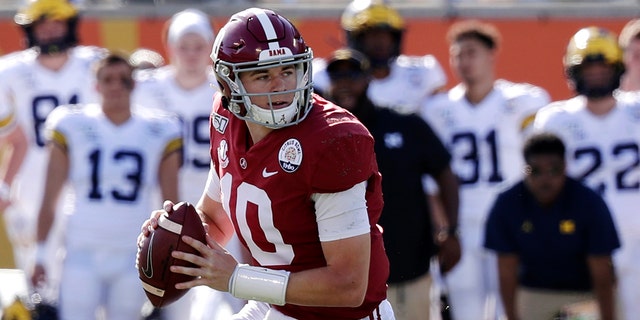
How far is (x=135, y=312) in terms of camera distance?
22.1 feet

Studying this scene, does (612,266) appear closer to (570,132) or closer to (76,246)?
(570,132)

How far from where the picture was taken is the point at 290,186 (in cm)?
389

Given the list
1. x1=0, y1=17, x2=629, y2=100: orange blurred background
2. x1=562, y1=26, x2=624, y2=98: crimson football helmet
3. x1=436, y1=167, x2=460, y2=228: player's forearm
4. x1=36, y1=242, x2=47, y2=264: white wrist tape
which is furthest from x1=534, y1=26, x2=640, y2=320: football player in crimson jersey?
x1=36, y1=242, x2=47, y2=264: white wrist tape

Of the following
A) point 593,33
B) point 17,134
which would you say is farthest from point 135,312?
point 593,33

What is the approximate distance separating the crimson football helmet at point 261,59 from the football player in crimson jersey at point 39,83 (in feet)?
13.7

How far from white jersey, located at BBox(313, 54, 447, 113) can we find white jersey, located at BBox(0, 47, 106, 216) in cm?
146

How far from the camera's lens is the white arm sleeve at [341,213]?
152 inches

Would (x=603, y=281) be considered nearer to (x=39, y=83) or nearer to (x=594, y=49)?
(x=594, y=49)

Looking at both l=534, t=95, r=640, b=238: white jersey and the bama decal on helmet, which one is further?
l=534, t=95, r=640, b=238: white jersey

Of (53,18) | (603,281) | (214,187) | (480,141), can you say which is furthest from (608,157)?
(53,18)

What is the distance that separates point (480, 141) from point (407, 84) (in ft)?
1.78

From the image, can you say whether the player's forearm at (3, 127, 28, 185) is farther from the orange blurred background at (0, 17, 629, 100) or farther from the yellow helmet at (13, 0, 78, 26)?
the orange blurred background at (0, 17, 629, 100)

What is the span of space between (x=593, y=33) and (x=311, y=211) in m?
3.93

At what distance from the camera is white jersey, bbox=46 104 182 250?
6.79 metres
